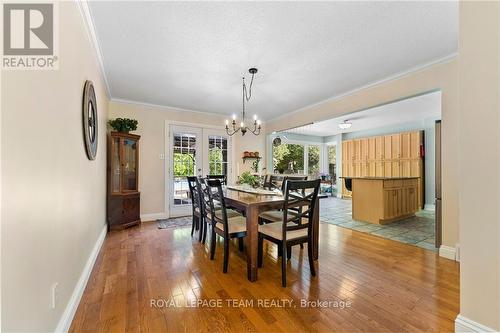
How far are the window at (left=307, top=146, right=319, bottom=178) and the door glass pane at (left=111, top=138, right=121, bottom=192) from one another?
665 cm

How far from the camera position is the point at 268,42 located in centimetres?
237

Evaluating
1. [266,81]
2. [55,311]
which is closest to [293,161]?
[266,81]

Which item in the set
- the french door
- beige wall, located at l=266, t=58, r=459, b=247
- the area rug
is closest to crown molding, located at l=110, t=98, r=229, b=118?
the french door

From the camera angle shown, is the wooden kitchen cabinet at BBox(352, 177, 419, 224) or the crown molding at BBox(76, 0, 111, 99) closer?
the crown molding at BBox(76, 0, 111, 99)

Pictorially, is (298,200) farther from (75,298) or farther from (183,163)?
(183,163)

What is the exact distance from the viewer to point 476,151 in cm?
131

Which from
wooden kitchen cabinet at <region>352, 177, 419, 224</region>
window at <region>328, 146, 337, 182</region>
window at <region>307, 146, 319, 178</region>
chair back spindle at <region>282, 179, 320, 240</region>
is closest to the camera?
chair back spindle at <region>282, 179, 320, 240</region>

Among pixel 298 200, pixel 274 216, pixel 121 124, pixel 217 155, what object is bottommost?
pixel 274 216

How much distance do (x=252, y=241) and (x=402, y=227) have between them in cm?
332

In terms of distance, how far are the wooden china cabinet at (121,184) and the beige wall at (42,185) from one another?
1.99 m

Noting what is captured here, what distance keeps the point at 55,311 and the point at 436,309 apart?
2599mm

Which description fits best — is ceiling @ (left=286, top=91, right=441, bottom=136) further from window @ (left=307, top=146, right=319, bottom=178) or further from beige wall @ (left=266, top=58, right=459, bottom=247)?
window @ (left=307, top=146, right=319, bottom=178)

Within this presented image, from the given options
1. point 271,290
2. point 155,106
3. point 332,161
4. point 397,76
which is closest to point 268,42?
point 397,76

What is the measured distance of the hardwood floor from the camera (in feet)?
5.05
